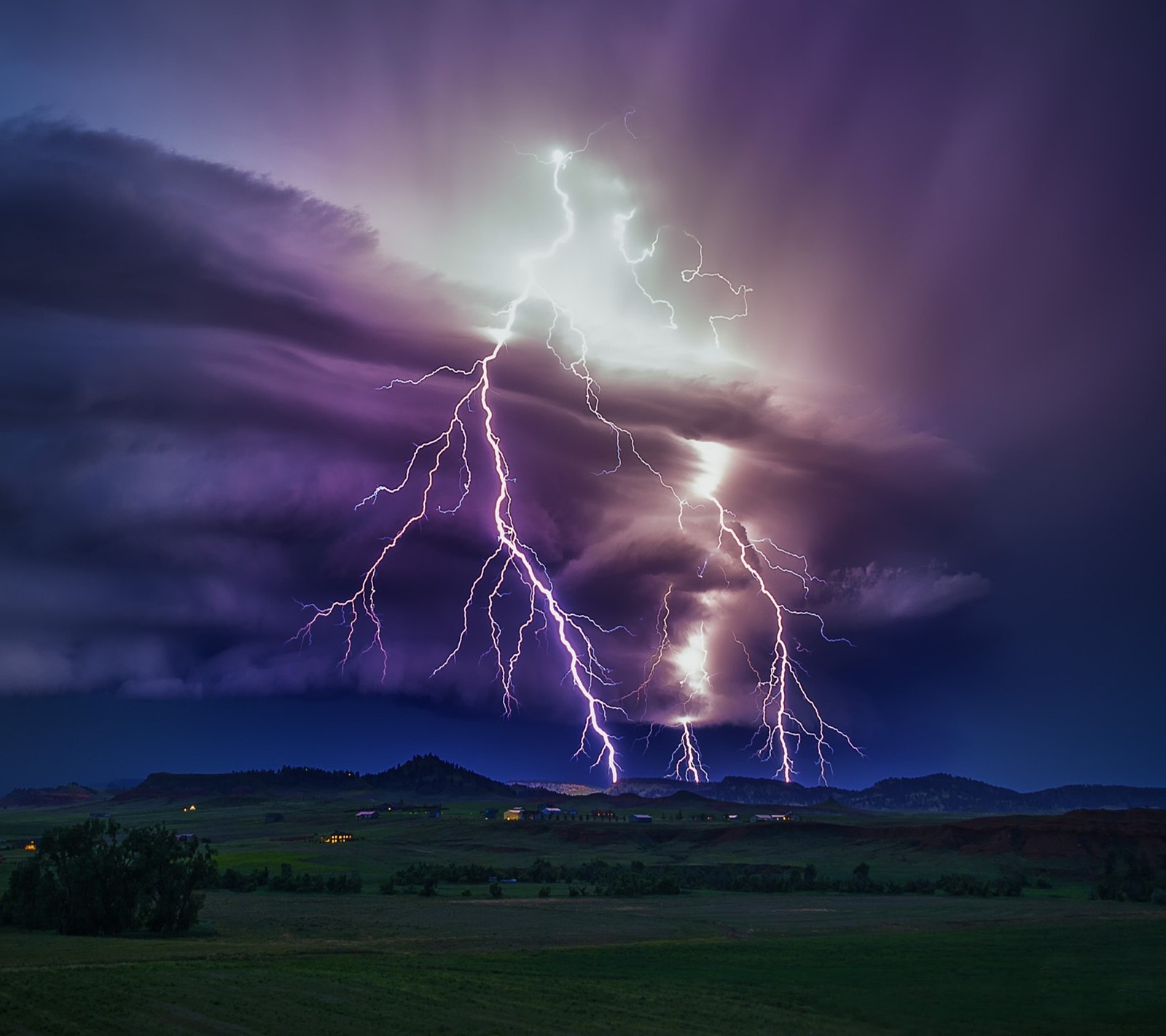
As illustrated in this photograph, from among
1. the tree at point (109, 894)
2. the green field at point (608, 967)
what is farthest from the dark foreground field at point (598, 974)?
the tree at point (109, 894)

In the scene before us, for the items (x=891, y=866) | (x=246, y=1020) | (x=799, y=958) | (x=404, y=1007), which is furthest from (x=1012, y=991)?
(x=891, y=866)

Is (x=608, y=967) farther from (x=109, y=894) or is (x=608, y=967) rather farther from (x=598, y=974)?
(x=109, y=894)

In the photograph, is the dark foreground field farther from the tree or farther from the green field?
the tree

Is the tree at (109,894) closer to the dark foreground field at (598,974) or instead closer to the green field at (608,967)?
the green field at (608,967)

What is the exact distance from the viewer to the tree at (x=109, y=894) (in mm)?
50719

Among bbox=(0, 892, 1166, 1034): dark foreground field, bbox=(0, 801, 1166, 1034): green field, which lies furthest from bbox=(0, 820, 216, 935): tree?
bbox=(0, 892, 1166, 1034): dark foreground field

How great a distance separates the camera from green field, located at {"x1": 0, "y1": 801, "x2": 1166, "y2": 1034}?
2992cm

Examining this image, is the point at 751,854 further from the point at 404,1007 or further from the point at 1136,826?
the point at 404,1007

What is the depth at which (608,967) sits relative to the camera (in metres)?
40.4

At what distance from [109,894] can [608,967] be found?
2680cm

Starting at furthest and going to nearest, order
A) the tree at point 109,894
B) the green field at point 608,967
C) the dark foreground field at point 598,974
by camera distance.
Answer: the tree at point 109,894, the green field at point 608,967, the dark foreground field at point 598,974

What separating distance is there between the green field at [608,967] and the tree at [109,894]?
1.93 metres

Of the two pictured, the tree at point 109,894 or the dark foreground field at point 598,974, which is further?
the tree at point 109,894

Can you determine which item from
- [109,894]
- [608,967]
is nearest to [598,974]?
[608,967]
